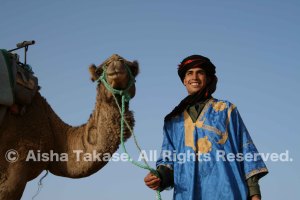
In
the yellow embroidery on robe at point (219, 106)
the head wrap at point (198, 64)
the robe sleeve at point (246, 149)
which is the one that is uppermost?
the head wrap at point (198, 64)

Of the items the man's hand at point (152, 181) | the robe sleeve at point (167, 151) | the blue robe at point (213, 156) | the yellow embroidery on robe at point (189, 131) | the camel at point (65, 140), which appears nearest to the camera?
the blue robe at point (213, 156)

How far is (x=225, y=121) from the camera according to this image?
4.23m

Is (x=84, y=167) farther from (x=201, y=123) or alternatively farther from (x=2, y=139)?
(x=201, y=123)

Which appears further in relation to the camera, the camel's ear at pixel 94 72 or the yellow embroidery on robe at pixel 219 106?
the camel's ear at pixel 94 72

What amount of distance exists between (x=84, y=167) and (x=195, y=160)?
3.78 ft

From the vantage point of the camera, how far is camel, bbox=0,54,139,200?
4473mm

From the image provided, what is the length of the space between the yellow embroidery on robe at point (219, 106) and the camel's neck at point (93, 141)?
2.57ft

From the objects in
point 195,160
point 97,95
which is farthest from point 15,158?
point 195,160

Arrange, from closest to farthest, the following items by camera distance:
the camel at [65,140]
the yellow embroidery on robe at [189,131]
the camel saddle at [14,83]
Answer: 1. the yellow embroidery on robe at [189,131]
2. the camel at [65,140]
3. the camel saddle at [14,83]

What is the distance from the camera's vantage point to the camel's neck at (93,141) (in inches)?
183

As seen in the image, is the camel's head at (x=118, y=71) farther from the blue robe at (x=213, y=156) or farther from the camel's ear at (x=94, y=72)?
the blue robe at (x=213, y=156)

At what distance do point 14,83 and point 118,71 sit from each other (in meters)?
1.06

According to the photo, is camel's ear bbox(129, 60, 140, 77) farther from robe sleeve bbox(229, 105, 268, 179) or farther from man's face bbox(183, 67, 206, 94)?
robe sleeve bbox(229, 105, 268, 179)

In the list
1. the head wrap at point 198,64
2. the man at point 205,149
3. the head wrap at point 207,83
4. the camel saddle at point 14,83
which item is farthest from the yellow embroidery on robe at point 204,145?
the camel saddle at point 14,83
